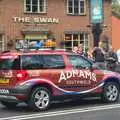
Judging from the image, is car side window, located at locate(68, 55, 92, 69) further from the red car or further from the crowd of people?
the crowd of people

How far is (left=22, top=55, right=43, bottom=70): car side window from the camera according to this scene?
14.1m

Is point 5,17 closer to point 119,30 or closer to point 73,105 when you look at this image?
point 119,30

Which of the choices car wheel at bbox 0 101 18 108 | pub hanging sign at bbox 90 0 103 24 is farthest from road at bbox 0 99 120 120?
pub hanging sign at bbox 90 0 103 24

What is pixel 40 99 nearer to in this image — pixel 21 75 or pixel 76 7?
pixel 21 75

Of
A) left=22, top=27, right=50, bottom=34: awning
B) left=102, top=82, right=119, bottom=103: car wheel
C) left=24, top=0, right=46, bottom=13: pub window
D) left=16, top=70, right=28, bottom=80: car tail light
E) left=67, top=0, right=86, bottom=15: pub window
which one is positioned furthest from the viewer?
left=67, top=0, right=86, bottom=15: pub window

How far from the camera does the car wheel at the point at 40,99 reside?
14.0 m

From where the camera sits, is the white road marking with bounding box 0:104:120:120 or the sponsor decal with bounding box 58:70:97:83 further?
the sponsor decal with bounding box 58:70:97:83

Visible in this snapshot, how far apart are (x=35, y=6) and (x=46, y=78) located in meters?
23.8

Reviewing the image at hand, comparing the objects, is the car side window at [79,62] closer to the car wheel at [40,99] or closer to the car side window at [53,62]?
the car side window at [53,62]

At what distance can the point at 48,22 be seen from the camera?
3803 centimetres

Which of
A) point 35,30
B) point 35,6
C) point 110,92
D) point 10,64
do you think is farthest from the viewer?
point 35,6

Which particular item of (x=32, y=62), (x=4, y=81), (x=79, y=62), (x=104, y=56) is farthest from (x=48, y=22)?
(x=4, y=81)

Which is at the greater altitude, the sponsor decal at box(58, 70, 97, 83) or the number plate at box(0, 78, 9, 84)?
the sponsor decal at box(58, 70, 97, 83)

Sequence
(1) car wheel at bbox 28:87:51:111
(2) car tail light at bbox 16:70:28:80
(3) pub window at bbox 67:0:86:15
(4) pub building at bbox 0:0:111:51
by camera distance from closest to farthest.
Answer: (2) car tail light at bbox 16:70:28:80
(1) car wheel at bbox 28:87:51:111
(4) pub building at bbox 0:0:111:51
(3) pub window at bbox 67:0:86:15
